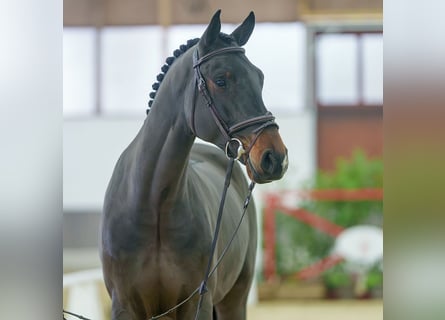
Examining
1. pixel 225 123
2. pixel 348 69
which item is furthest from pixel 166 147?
pixel 348 69

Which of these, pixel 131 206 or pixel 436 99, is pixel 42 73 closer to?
pixel 436 99

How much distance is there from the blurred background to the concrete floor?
2 cm

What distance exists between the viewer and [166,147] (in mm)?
1472

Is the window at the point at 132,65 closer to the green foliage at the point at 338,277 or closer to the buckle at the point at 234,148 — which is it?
the green foliage at the point at 338,277

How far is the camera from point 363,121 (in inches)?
228

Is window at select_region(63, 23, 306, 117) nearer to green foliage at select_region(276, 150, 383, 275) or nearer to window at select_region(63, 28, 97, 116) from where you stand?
window at select_region(63, 28, 97, 116)

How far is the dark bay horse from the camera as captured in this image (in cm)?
135

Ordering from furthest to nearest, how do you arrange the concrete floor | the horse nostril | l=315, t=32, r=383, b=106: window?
1. l=315, t=32, r=383, b=106: window
2. the concrete floor
3. the horse nostril

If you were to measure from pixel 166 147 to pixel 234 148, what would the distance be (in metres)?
0.16

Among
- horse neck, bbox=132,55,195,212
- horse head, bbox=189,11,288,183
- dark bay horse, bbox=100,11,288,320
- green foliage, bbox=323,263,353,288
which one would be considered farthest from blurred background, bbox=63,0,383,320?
horse head, bbox=189,11,288,183

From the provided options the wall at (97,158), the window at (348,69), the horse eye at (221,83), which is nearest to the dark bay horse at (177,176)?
the horse eye at (221,83)

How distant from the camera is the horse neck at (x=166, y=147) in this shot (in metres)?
1.47

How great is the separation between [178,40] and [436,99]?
470 cm

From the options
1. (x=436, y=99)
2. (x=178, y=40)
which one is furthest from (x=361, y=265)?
(x=436, y=99)
